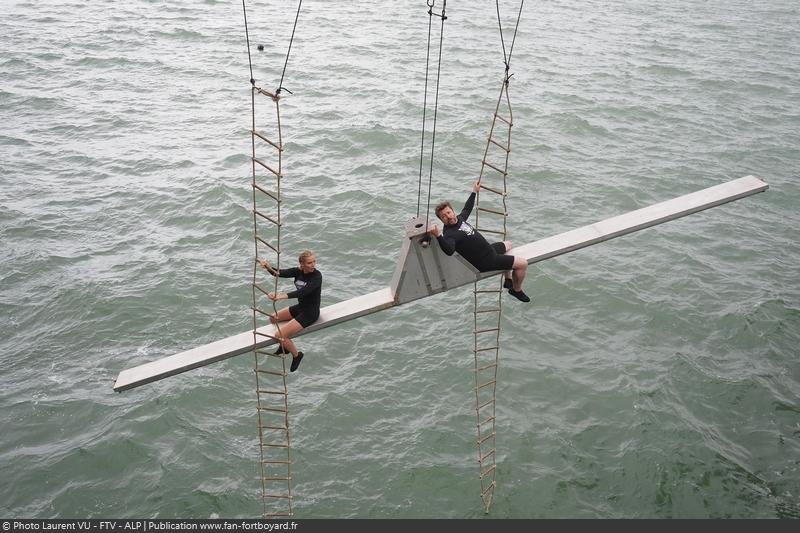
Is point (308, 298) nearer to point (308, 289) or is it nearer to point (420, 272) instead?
point (308, 289)

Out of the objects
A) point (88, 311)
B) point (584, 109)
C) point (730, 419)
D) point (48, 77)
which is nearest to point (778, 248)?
point (730, 419)

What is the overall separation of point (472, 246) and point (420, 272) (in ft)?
2.49

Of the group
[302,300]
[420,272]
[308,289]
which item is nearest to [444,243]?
[420,272]

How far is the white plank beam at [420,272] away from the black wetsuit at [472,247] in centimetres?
11

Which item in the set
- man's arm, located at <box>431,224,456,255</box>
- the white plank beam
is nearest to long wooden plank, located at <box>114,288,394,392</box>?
the white plank beam

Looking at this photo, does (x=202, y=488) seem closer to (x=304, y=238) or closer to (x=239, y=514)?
(x=239, y=514)

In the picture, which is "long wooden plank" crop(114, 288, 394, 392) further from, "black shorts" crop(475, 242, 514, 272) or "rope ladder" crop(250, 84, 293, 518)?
"black shorts" crop(475, 242, 514, 272)

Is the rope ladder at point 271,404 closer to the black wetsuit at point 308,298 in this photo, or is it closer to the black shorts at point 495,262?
the black wetsuit at point 308,298

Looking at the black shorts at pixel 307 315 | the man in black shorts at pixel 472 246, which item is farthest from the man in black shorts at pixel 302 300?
the man in black shorts at pixel 472 246

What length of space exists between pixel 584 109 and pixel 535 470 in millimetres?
16107

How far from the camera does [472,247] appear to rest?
960 centimetres

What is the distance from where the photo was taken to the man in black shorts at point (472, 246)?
948cm

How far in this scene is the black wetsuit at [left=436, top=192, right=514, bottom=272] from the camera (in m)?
9.38

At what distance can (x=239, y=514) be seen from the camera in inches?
507
